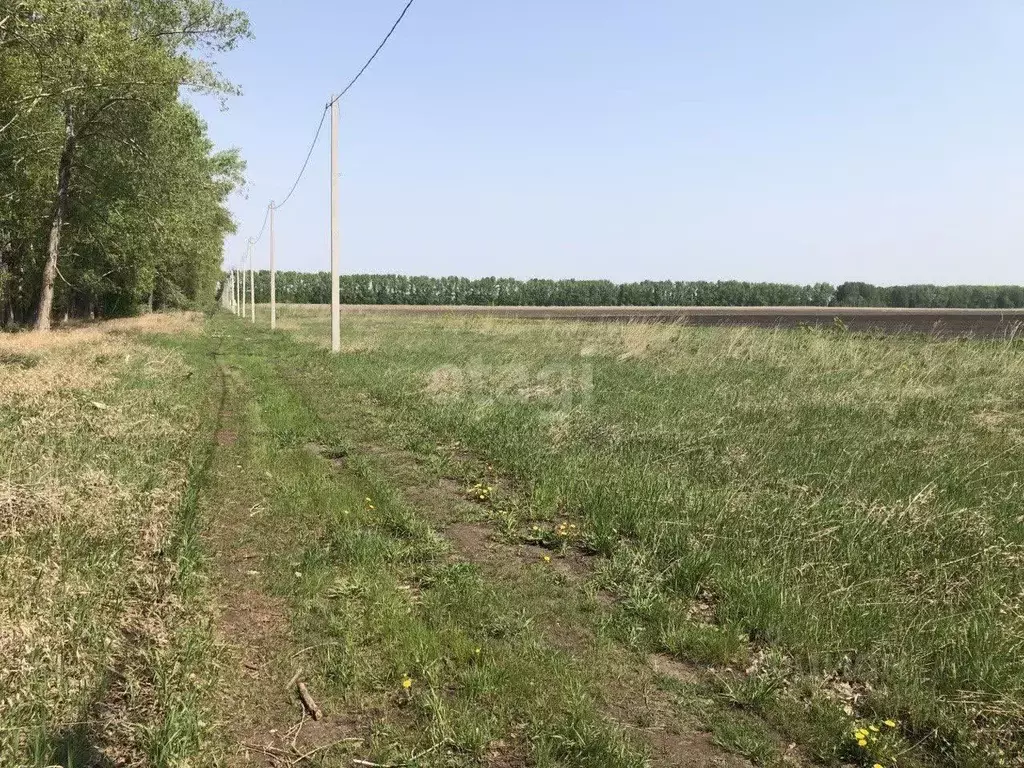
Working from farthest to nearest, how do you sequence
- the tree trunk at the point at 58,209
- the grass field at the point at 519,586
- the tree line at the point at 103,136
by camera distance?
1. the tree trunk at the point at 58,209
2. the tree line at the point at 103,136
3. the grass field at the point at 519,586

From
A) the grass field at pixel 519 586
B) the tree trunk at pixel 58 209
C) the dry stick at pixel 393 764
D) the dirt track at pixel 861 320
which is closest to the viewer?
the dry stick at pixel 393 764

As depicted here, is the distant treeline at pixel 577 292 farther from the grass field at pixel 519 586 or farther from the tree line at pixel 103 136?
the grass field at pixel 519 586

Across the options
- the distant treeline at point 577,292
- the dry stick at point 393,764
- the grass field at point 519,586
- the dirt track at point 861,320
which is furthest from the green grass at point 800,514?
the distant treeline at point 577,292

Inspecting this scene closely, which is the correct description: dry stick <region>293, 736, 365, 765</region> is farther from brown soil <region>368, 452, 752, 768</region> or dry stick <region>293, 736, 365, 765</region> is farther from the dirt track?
the dirt track

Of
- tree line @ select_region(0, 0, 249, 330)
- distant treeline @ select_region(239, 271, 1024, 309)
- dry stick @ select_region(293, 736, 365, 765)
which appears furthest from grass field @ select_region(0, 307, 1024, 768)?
Answer: distant treeline @ select_region(239, 271, 1024, 309)

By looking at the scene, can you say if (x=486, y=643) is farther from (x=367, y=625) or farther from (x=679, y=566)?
(x=679, y=566)

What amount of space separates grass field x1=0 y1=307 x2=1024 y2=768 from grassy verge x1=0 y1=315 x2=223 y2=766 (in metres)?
0.02

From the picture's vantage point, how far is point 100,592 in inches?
154

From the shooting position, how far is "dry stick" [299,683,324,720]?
A: 3.04 metres

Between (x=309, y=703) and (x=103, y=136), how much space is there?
80.1 feet

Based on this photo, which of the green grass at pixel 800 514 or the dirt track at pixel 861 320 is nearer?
the green grass at pixel 800 514

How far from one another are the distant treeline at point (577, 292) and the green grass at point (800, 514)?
10316cm

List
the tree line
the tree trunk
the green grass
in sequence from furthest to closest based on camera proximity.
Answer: the tree trunk < the tree line < the green grass

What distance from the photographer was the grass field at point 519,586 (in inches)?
116
